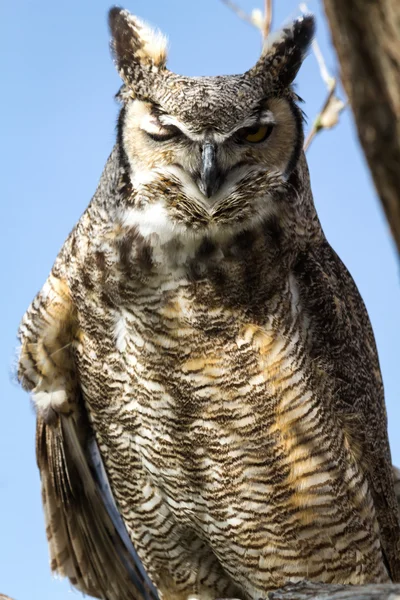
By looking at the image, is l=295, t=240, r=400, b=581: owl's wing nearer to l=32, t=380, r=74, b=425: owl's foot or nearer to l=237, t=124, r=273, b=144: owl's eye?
l=237, t=124, r=273, b=144: owl's eye

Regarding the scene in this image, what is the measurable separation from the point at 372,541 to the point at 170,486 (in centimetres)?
80

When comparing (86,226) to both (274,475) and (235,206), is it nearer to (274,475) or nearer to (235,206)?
(235,206)

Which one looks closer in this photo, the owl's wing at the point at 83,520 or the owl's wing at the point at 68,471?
the owl's wing at the point at 68,471

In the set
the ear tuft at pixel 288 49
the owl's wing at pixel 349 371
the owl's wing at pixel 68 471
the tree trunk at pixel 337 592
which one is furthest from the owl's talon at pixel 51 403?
the ear tuft at pixel 288 49

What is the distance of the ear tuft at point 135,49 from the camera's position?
3.27 meters

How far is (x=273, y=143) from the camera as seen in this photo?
3.13 metres

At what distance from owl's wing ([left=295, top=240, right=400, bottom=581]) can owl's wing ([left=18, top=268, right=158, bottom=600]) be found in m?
0.96

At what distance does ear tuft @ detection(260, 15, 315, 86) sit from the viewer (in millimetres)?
3238

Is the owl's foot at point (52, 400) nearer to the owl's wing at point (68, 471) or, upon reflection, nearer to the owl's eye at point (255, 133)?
the owl's wing at point (68, 471)

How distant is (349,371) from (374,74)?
2401 millimetres

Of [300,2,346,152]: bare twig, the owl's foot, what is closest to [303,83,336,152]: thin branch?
[300,2,346,152]: bare twig

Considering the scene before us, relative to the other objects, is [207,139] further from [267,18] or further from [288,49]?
[267,18]

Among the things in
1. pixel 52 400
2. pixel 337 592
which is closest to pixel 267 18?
pixel 52 400

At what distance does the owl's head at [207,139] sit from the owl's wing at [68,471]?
607 mm
